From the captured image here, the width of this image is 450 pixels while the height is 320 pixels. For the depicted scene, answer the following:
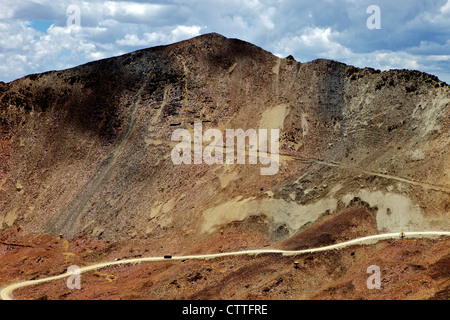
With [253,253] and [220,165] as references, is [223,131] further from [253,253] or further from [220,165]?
[253,253]

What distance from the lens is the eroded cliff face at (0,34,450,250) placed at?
1761 inches

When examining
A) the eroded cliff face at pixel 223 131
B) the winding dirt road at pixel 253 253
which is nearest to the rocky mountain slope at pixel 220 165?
the eroded cliff face at pixel 223 131

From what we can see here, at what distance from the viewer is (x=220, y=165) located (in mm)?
51688

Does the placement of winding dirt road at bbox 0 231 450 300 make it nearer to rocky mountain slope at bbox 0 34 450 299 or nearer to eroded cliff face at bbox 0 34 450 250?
rocky mountain slope at bbox 0 34 450 299

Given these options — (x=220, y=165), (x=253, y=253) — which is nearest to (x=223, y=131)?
(x=220, y=165)

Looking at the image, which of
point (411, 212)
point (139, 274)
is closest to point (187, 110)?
point (139, 274)

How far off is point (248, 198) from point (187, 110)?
18.1 meters

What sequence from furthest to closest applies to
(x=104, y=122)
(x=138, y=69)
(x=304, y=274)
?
(x=138, y=69)
(x=104, y=122)
(x=304, y=274)

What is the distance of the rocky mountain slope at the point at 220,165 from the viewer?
42875 millimetres

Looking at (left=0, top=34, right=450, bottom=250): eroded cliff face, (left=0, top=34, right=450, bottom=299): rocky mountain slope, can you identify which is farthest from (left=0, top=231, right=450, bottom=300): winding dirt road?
(left=0, top=34, right=450, bottom=250): eroded cliff face

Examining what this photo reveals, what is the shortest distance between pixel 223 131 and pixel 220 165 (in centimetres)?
606

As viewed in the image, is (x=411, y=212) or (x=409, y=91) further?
(x=409, y=91)
